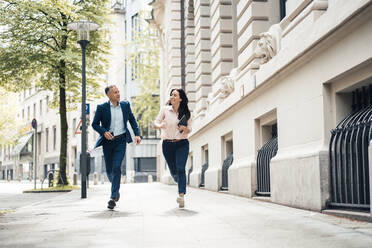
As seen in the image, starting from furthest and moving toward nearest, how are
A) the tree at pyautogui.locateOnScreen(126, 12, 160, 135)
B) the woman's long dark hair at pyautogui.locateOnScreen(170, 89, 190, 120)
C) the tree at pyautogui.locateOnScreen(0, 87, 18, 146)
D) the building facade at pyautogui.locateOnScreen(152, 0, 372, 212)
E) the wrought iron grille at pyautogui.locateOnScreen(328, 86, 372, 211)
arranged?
1. the tree at pyautogui.locateOnScreen(0, 87, 18, 146)
2. the tree at pyautogui.locateOnScreen(126, 12, 160, 135)
3. the woman's long dark hair at pyautogui.locateOnScreen(170, 89, 190, 120)
4. the building facade at pyautogui.locateOnScreen(152, 0, 372, 212)
5. the wrought iron grille at pyautogui.locateOnScreen(328, 86, 372, 211)

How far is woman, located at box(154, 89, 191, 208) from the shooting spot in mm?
A: 7480

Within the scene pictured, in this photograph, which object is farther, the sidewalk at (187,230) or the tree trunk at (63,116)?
the tree trunk at (63,116)

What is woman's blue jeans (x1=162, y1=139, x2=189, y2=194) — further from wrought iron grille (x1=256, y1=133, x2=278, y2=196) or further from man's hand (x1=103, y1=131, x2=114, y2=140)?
wrought iron grille (x1=256, y1=133, x2=278, y2=196)

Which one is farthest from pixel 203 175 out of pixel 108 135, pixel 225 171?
pixel 108 135

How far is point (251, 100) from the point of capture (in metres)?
10.9

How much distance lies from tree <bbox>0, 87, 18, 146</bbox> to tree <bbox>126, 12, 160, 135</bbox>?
13.6 meters

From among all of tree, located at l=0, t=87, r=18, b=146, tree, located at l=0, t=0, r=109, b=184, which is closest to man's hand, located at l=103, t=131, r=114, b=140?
tree, located at l=0, t=0, r=109, b=184

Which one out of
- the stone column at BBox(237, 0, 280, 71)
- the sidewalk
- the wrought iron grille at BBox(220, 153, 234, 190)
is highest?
the stone column at BBox(237, 0, 280, 71)

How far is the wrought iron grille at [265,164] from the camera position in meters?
9.31

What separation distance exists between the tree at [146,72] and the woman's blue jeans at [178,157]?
3000 centimetres

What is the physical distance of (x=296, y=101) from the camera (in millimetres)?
7922

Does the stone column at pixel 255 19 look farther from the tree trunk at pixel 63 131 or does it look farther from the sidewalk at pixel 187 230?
the tree trunk at pixel 63 131

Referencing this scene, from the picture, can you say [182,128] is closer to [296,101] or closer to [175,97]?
[175,97]

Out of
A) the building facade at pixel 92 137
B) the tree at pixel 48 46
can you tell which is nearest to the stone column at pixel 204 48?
the tree at pixel 48 46
